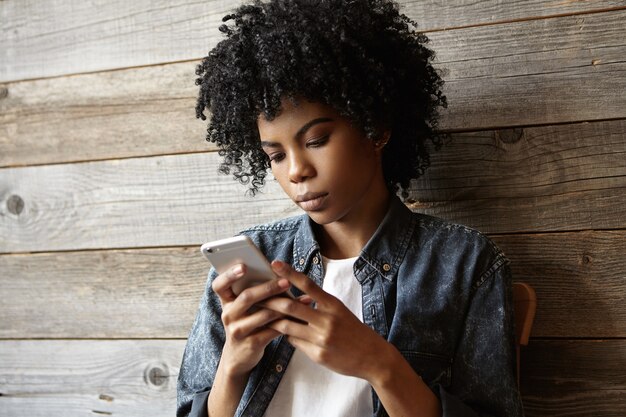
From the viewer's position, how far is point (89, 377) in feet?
5.53

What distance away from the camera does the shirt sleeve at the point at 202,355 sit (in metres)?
1.30

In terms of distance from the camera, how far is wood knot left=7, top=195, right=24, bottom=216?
173 cm

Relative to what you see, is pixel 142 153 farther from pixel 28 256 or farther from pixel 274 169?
pixel 274 169

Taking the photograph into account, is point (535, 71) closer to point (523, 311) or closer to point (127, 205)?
point (523, 311)

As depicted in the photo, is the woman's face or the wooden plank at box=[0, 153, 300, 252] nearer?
the woman's face

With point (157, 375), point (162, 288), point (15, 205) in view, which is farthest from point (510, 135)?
point (15, 205)

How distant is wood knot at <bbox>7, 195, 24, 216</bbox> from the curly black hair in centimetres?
65

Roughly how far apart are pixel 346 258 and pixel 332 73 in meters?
0.33

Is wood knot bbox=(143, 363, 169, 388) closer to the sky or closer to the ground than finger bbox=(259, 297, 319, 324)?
closer to the ground

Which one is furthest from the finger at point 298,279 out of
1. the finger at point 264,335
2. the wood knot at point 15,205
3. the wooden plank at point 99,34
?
the wood knot at point 15,205

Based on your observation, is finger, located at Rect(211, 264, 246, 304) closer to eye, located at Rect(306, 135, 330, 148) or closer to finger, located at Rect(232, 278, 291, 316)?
finger, located at Rect(232, 278, 291, 316)

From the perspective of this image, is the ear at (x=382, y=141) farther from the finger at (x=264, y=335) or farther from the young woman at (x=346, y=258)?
the finger at (x=264, y=335)

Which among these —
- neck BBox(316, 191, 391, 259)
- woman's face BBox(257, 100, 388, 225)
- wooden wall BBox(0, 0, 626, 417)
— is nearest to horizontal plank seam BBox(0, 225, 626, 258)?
wooden wall BBox(0, 0, 626, 417)

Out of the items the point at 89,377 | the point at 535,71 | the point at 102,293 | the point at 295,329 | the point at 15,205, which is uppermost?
the point at 535,71
